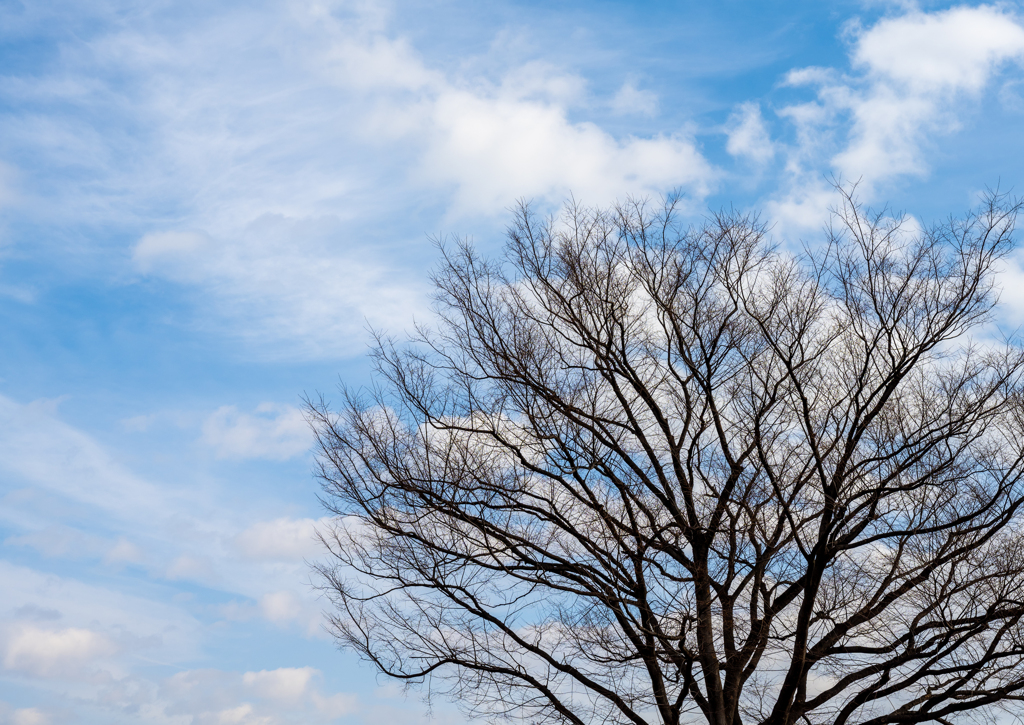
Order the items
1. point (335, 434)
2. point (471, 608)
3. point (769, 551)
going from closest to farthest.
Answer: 1. point (769, 551)
2. point (471, 608)
3. point (335, 434)

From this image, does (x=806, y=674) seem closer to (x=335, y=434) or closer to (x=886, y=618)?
(x=886, y=618)

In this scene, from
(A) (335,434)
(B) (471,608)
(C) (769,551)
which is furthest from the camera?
(A) (335,434)

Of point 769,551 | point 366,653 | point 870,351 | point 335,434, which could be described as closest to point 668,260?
point 870,351

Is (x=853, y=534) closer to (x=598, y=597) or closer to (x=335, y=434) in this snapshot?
(x=598, y=597)

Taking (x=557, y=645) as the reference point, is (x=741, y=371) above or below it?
above

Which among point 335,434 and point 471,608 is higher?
point 335,434

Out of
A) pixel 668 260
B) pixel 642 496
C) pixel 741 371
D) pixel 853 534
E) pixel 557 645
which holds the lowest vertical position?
pixel 557 645

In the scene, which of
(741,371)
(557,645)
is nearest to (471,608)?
(557,645)

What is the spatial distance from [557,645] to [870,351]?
5437 millimetres

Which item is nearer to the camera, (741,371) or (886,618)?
(886,618)

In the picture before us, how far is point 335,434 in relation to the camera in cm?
1268

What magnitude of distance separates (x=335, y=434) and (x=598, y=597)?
14.1ft

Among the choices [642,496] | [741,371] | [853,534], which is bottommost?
[853,534]

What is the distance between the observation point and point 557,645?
11516 mm
